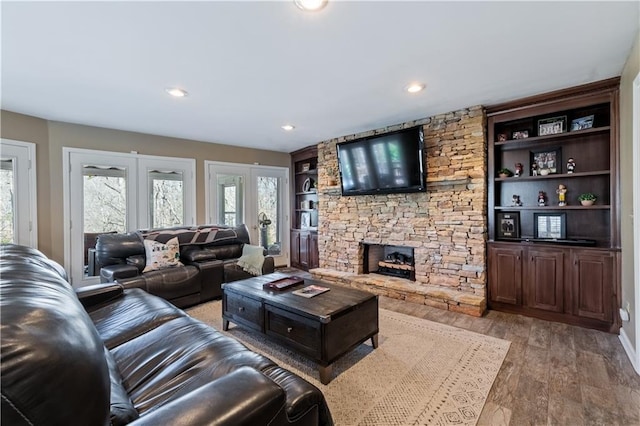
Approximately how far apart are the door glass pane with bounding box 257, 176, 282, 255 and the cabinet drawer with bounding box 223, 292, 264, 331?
10.5 feet

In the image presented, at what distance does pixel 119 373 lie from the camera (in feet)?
4.84

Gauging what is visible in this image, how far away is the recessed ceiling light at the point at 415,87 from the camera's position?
288 cm

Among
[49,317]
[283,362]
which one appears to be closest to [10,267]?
[49,317]

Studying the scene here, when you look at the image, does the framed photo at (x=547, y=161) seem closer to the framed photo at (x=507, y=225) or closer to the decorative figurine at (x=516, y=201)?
the decorative figurine at (x=516, y=201)

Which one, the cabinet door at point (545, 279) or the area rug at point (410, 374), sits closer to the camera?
the area rug at point (410, 374)

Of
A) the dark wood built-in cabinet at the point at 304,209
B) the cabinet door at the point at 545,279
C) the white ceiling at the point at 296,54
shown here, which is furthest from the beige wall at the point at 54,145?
the cabinet door at the point at 545,279

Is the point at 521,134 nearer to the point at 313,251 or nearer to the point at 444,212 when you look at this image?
the point at 444,212

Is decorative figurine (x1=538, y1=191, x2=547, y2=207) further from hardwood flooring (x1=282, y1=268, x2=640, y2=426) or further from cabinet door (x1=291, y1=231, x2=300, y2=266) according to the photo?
cabinet door (x1=291, y1=231, x2=300, y2=266)

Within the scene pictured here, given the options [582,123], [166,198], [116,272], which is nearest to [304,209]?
[166,198]

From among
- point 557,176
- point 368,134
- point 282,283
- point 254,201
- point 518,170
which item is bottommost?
point 282,283

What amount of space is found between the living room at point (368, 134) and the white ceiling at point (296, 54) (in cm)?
3

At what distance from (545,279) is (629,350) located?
88 cm

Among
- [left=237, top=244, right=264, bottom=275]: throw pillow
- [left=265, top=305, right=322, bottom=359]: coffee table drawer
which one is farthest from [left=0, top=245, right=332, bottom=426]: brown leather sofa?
[left=237, top=244, right=264, bottom=275]: throw pillow

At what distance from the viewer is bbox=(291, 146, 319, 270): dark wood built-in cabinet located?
588cm
